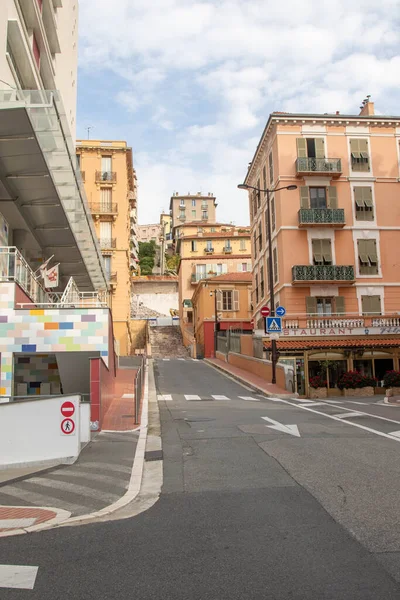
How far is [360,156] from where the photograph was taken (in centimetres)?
3672

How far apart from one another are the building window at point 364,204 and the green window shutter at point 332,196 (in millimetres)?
1392

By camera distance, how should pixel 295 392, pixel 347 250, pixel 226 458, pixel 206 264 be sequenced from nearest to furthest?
pixel 226 458, pixel 295 392, pixel 347 250, pixel 206 264

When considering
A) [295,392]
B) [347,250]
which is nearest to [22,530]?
[295,392]

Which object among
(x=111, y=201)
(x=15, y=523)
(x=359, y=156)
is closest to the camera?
(x=15, y=523)

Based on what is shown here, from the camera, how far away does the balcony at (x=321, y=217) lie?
1385 inches

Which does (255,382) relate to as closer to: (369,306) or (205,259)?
(369,306)

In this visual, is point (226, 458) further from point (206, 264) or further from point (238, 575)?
point (206, 264)

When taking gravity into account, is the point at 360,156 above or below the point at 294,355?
above

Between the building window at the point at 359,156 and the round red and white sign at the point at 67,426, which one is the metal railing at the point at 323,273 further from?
the round red and white sign at the point at 67,426

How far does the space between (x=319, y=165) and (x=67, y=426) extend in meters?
29.9

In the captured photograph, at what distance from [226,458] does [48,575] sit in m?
5.28

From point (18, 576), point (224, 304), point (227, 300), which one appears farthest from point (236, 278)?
point (18, 576)

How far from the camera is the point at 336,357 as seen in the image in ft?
88.6

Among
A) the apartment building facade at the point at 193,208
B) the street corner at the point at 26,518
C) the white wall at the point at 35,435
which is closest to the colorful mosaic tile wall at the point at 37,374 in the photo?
the white wall at the point at 35,435
